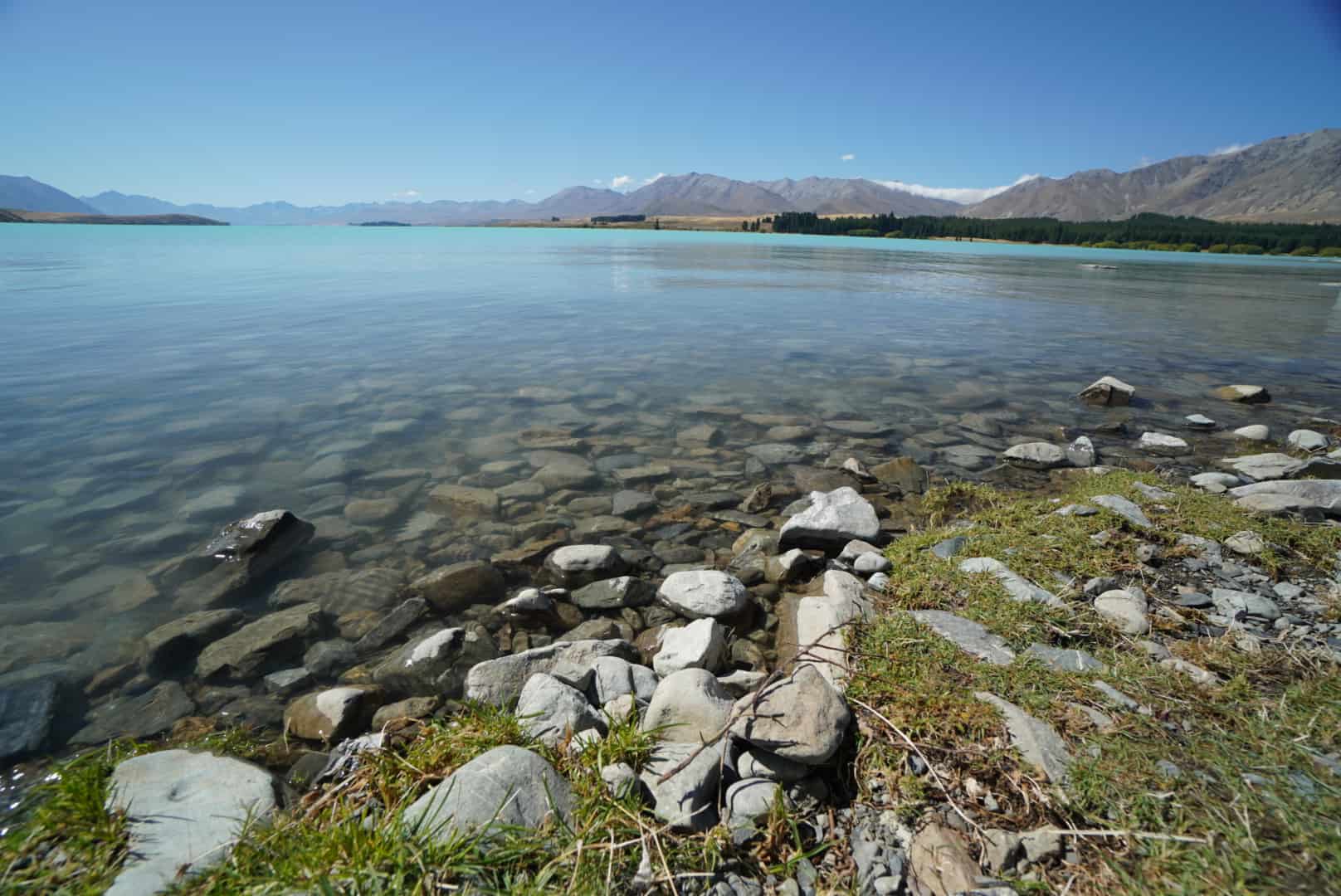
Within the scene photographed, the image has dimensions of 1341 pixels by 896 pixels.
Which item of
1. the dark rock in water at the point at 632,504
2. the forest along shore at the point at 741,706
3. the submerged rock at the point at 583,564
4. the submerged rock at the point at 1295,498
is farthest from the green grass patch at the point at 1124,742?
the dark rock in water at the point at 632,504

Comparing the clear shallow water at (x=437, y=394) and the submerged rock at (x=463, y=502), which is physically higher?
the clear shallow water at (x=437, y=394)

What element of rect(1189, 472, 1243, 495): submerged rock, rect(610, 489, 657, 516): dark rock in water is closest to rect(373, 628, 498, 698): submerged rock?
rect(610, 489, 657, 516): dark rock in water

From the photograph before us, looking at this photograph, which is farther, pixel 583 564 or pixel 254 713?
pixel 583 564

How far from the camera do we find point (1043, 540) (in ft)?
17.7

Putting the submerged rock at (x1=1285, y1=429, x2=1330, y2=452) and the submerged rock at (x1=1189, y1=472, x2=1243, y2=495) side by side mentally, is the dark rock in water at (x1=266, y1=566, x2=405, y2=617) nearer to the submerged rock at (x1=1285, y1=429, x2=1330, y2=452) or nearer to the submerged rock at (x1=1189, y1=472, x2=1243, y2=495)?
the submerged rock at (x1=1189, y1=472, x2=1243, y2=495)

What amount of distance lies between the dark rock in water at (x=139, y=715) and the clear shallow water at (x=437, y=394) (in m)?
0.70

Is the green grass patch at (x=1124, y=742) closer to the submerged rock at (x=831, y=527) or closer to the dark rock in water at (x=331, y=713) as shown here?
the submerged rock at (x=831, y=527)

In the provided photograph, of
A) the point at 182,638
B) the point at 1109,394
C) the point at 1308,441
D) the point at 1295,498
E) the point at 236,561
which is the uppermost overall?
the point at 1295,498

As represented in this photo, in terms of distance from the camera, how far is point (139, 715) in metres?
4.31

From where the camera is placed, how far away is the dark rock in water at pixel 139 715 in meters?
4.13

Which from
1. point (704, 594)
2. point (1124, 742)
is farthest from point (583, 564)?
point (1124, 742)

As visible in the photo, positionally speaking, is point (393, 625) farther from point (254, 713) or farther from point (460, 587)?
point (254, 713)

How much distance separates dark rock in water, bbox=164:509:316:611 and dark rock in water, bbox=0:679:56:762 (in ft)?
3.80

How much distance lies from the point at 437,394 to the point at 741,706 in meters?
10.1
